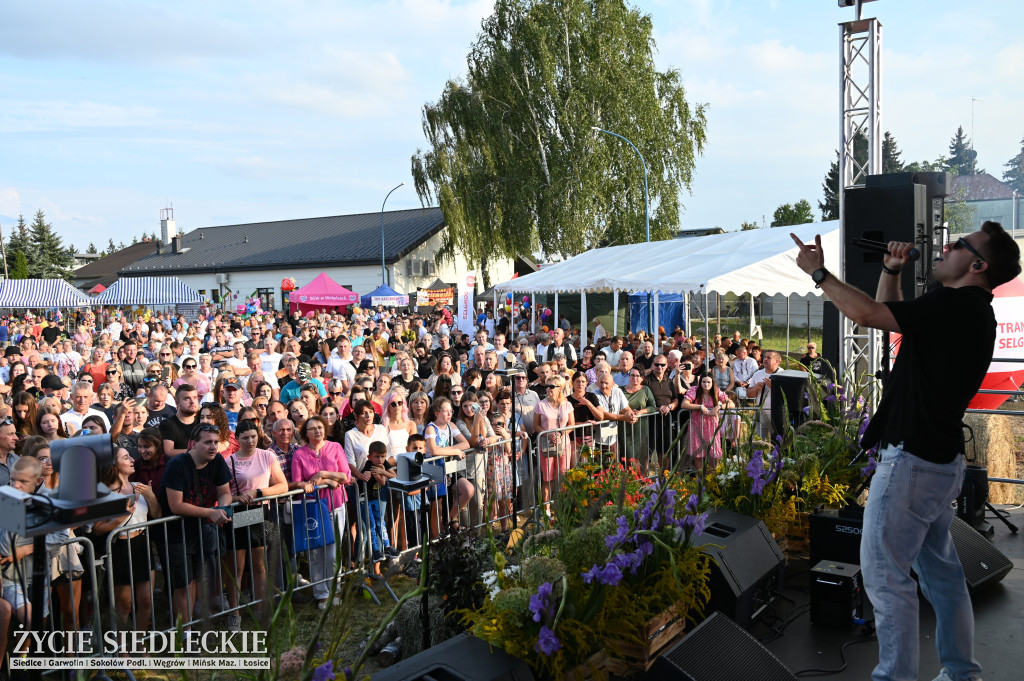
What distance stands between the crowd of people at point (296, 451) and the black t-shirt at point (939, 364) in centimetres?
128

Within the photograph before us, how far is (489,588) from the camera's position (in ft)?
10.9

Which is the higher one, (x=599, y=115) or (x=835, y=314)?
(x=599, y=115)

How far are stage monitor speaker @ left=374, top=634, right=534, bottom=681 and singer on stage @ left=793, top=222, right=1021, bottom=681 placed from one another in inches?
55.1

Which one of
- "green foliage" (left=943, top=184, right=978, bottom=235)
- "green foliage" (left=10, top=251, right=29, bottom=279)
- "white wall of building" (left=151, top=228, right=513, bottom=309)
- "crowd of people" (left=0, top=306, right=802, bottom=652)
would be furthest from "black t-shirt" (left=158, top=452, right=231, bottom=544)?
"green foliage" (left=10, top=251, right=29, bottom=279)

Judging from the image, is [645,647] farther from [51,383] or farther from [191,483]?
[51,383]

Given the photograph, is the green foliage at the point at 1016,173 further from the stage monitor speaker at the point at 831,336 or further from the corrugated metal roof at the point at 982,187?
the stage monitor speaker at the point at 831,336

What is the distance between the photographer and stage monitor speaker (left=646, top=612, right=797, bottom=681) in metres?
3.17

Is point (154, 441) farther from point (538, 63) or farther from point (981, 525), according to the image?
point (538, 63)

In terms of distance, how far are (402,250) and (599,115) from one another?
20.6m

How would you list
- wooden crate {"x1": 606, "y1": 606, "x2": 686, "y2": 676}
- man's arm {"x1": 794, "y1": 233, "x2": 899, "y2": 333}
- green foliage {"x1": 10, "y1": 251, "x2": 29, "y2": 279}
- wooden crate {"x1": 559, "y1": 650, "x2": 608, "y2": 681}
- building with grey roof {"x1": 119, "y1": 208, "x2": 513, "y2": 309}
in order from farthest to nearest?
green foliage {"x1": 10, "y1": 251, "x2": 29, "y2": 279} < building with grey roof {"x1": 119, "y1": 208, "x2": 513, "y2": 309} < wooden crate {"x1": 606, "y1": 606, "x2": 686, "y2": 676} < wooden crate {"x1": 559, "y1": 650, "x2": 608, "y2": 681} < man's arm {"x1": 794, "y1": 233, "x2": 899, "y2": 333}

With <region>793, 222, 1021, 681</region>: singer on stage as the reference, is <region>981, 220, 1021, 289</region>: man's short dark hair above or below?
above

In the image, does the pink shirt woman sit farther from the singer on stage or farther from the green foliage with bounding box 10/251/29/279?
the green foliage with bounding box 10/251/29/279

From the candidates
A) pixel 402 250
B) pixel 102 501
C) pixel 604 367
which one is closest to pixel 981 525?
pixel 604 367

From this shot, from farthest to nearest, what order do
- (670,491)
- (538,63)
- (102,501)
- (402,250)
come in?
(402,250)
(538,63)
(670,491)
(102,501)
